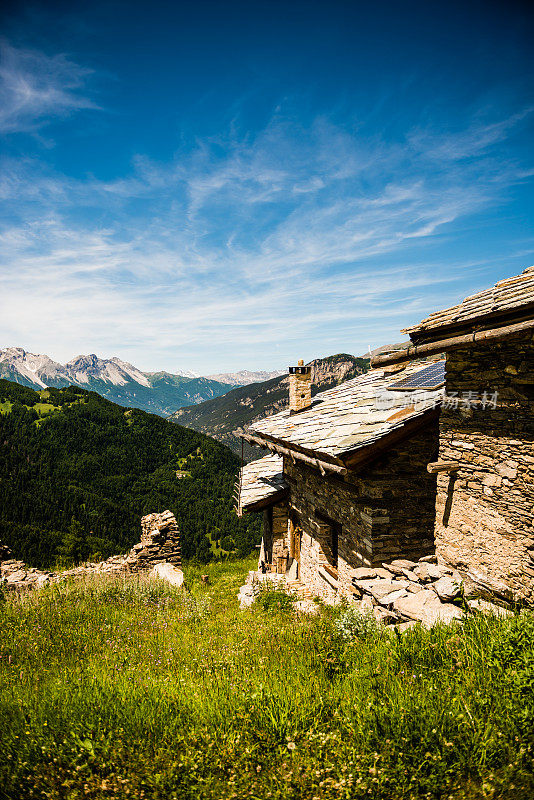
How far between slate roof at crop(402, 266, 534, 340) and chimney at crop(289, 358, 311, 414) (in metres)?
6.40

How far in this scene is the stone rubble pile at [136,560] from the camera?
11.0 metres

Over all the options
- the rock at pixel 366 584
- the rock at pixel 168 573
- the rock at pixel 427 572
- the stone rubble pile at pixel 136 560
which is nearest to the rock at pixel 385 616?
the rock at pixel 366 584

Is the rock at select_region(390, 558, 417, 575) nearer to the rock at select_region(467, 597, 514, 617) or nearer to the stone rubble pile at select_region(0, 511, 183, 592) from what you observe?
the rock at select_region(467, 597, 514, 617)

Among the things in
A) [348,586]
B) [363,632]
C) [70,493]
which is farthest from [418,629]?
[70,493]

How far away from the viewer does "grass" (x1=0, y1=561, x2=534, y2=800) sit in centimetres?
233

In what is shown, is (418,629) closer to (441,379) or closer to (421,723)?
(421,723)

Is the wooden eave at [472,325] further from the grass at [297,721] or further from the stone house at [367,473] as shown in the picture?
the grass at [297,721]

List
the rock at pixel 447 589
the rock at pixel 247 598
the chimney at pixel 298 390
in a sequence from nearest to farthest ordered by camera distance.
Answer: the rock at pixel 447 589, the rock at pixel 247 598, the chimney at pixel 298 390

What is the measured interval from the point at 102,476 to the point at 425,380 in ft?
264

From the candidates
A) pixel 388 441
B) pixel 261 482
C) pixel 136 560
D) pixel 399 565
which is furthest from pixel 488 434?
pixel 136 560

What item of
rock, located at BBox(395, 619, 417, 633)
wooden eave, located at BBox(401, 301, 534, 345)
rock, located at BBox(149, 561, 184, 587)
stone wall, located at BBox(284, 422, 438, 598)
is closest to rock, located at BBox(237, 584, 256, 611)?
stone wall, located at BBox(284, 422, 438, 598)

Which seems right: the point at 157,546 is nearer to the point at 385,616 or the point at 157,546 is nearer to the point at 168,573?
the point at 168,573

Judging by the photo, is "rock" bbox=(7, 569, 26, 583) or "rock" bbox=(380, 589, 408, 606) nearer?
"rock" bbox=(380, 589, 408, 606)

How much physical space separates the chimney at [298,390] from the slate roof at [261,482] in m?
2.32
